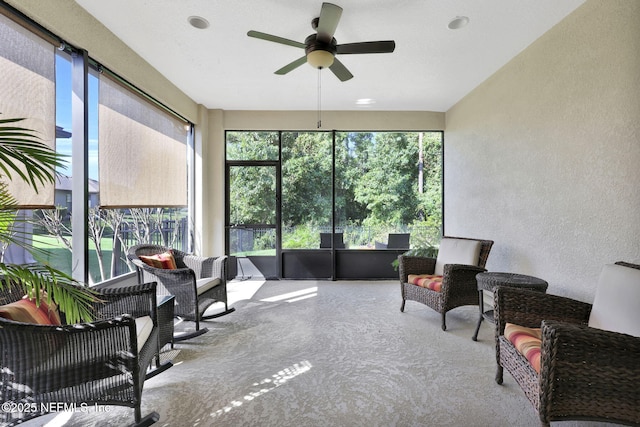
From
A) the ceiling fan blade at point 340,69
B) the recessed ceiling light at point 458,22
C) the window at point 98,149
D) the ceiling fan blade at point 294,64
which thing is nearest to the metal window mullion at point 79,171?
the window at point 98,149

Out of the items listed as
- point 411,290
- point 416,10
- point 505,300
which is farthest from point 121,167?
point 505,300

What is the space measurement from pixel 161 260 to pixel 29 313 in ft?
5.18

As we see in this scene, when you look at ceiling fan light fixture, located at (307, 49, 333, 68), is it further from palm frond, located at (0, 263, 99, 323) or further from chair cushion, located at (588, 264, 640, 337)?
chair cushion, located at (588, 264, 640, 337)

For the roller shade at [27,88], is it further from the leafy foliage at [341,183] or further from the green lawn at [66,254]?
the leafy foliage at [341,183]

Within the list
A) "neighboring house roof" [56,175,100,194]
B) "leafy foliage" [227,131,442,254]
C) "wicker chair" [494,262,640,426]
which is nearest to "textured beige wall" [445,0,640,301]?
"wicker chair" [494,262,640,426]

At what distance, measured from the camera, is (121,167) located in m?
3.06

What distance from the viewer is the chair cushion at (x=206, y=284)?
117 inches

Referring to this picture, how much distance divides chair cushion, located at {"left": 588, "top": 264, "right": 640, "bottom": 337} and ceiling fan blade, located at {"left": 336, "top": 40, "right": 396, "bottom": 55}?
6.88 ft

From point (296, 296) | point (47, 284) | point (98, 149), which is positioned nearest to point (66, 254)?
point (98, 149)

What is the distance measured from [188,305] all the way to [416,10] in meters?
3.27

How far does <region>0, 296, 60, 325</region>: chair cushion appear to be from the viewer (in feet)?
4.84

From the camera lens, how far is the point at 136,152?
3314 millimetres

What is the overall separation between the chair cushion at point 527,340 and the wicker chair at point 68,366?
2053 mm

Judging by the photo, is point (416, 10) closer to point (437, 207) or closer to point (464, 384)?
point (464, 384)
